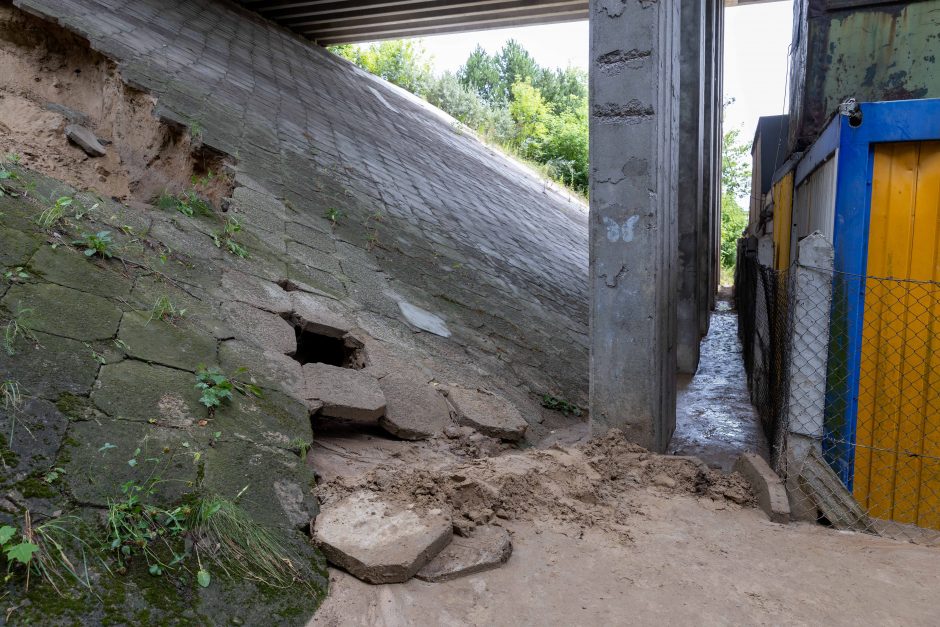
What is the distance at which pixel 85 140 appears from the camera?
485cm

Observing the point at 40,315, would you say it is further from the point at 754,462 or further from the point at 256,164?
the point at 754,462

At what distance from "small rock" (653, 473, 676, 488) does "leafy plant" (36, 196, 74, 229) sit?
10.3ft

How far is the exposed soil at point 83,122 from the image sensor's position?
185 inches

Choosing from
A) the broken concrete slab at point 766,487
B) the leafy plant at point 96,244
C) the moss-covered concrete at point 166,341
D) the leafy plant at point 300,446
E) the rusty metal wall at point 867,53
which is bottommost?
the broken concrete slab at point 766,487

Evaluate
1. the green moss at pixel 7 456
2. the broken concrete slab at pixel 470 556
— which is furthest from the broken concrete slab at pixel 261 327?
the broken concrete slab at pixel 470 556

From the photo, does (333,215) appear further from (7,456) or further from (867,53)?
(867,53)

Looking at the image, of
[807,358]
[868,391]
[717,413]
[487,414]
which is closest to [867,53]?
[717,413]

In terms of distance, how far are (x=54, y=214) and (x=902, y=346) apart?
4.07m

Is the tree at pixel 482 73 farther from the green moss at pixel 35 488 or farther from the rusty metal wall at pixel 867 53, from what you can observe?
the green moss at pixel 35 488

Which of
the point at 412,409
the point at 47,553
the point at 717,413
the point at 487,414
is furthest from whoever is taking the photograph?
the point at 717,413

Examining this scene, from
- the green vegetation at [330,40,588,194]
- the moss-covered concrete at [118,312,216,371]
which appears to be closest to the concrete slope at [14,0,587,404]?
the moss-covered concrete at [118,312,216,371]

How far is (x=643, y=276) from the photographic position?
3.99m

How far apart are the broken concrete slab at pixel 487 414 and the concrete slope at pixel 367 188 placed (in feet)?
1.81

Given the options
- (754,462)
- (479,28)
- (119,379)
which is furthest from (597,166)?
(479,28)
